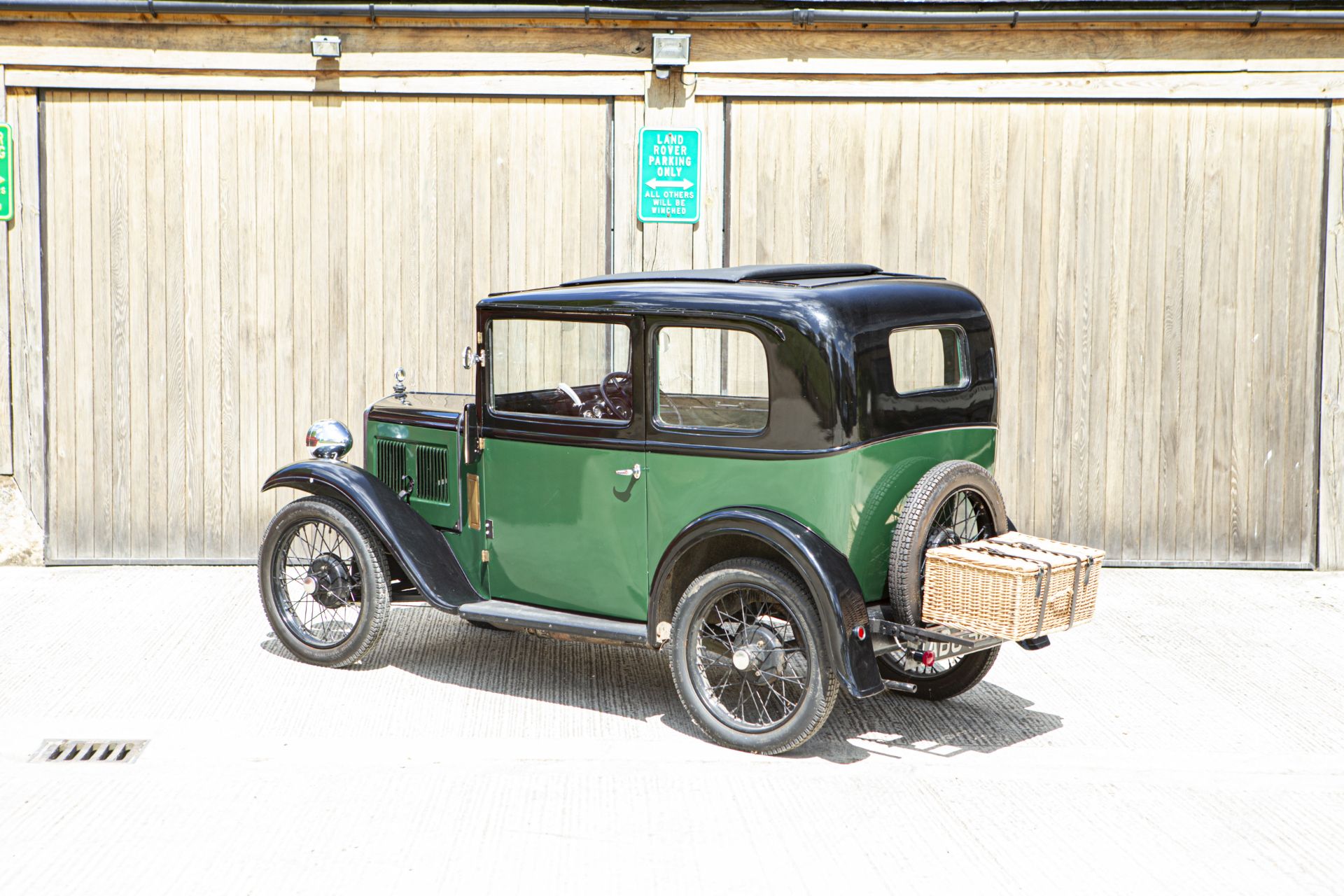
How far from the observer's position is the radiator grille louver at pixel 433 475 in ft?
21.1

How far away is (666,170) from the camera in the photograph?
8.43 m

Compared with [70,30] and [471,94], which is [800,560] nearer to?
[471,94]

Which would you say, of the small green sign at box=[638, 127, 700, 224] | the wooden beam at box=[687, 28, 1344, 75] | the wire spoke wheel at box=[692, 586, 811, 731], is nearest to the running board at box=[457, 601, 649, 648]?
the wire spoke wheel at box=[692, 586, 811, 731]

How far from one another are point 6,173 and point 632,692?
16.8 ft

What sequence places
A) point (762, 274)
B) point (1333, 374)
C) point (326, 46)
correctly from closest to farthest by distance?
1. point (762, 274)
2. point (326, 46)
3. point (1333, 374)

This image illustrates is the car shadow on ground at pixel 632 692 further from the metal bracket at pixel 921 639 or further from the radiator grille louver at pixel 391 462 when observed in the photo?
the radiator grille louver at pixel 391 462

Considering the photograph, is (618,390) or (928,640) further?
(618,390)

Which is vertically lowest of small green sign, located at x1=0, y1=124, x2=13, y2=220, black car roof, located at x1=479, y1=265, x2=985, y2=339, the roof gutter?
black car roof, located at x1=479, y1=265, x2=985, y2=339

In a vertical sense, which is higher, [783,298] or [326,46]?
[326,46]

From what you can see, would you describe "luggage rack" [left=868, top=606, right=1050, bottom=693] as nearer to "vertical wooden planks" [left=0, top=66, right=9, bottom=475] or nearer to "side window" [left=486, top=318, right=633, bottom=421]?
"side window" [left=486, top=318, right=633, bottom=421]

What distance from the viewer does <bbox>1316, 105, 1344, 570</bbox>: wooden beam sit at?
8406mm

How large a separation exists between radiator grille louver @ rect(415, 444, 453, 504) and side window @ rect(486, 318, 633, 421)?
1.76 ft

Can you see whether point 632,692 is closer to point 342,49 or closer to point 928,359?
point 928,359

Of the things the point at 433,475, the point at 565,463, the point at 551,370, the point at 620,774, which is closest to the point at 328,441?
the point at 433,475
